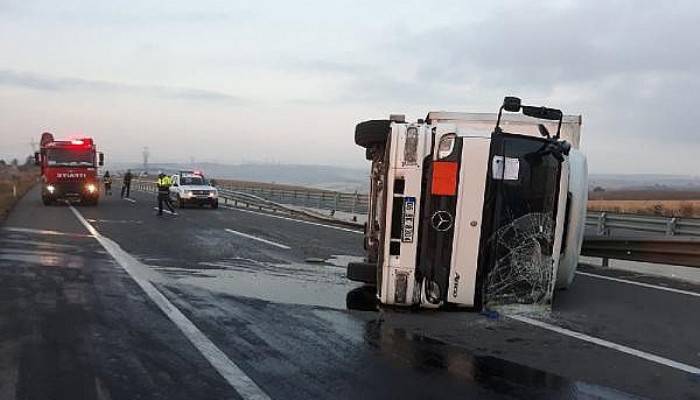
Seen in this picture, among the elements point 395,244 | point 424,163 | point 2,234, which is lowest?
point 2,234

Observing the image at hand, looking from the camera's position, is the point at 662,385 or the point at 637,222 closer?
the point at 662,385

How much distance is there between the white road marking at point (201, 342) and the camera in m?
5.05

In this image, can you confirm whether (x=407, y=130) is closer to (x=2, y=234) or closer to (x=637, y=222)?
(x=637, y=222)

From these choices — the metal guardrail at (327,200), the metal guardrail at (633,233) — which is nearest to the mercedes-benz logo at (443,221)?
the metal guardrail at (633,233)

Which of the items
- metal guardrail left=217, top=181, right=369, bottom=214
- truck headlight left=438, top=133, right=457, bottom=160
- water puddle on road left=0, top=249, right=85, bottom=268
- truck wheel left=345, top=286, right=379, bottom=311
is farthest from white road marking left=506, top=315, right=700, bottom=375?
metal guardrail left=217, top=181, right=369, bottom=214

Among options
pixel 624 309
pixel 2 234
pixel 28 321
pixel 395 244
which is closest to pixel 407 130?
pixel 395 244

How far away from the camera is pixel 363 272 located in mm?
8281

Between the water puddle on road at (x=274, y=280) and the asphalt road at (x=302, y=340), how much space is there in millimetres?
38

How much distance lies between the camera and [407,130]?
7195 mm

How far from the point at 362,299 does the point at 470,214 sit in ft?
7.58

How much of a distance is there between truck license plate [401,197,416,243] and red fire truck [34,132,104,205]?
25.9 meters

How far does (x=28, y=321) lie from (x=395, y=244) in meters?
3.92

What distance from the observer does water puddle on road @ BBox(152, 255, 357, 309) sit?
353 inches

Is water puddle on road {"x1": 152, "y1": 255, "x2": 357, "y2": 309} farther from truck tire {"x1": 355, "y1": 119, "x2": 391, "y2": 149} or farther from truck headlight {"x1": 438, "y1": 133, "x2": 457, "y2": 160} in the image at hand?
truck headlight {"x1": 438, "y1": 133, "x2": 457, "y2": 160}
